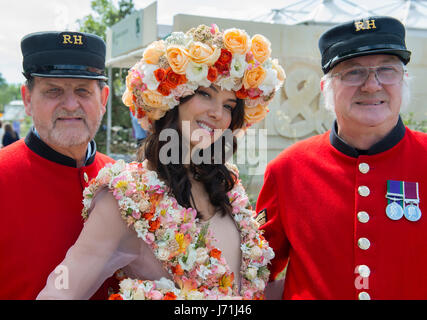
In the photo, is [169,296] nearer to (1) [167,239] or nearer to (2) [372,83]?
(1) [167,239]

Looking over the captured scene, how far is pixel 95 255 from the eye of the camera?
6.10ft

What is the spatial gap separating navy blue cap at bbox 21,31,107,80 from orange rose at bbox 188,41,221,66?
578mm

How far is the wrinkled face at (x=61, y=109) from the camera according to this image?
231 cm

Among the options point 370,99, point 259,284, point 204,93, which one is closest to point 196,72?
point 204,93

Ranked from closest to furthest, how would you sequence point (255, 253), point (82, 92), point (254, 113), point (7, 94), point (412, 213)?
point (412, 213), point (255, 253), point (82, 92), point (254, 113), point (7, 94)

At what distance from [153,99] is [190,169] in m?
0.42

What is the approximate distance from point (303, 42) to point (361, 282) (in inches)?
266

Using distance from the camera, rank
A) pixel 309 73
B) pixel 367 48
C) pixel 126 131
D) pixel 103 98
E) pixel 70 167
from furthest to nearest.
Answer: pixel 126 131, pixel 309 73, pixel 103 98, pixel 70 167, pixel 367 48

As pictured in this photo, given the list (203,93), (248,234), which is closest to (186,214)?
(248,234)

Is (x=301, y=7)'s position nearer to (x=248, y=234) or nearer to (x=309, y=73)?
(x=309, y=73)

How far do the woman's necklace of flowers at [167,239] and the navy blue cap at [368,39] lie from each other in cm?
114

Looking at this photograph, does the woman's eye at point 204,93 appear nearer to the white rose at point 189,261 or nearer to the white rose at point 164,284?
the white rose at point 189,261

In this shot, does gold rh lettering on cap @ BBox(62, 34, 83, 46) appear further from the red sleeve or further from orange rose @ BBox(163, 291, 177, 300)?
orange rose @ BBox(163, 291, 177, 300)

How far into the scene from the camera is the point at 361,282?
207cm
